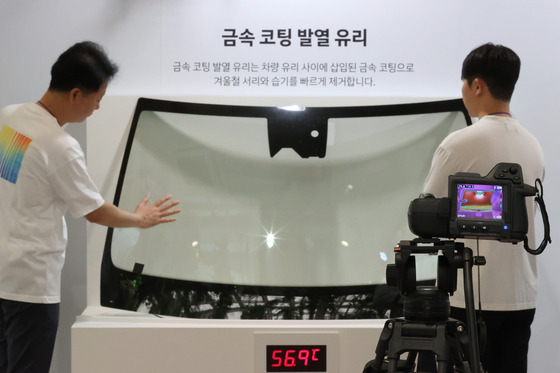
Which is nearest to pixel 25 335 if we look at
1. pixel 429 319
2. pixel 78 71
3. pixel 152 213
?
pixel 152 213

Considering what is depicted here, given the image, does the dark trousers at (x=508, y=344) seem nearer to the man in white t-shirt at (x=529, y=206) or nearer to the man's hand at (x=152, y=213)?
the man in white t-shirt at (x=529, y=206)

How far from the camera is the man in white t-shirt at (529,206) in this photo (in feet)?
5.86

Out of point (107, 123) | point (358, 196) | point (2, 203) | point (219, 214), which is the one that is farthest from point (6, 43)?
point (358, 196)

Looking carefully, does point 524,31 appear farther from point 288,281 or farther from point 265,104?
point 288,281

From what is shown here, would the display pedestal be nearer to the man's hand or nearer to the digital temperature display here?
the digital temperature display

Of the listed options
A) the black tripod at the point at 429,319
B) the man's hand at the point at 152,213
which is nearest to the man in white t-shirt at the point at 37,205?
the man's hand at the point at 152,213

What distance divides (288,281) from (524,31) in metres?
1.15

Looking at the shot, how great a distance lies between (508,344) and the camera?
182 cm

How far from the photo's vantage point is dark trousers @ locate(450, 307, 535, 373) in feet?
5.94

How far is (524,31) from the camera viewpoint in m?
2.46

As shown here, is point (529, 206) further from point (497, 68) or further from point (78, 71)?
point (78, 71)

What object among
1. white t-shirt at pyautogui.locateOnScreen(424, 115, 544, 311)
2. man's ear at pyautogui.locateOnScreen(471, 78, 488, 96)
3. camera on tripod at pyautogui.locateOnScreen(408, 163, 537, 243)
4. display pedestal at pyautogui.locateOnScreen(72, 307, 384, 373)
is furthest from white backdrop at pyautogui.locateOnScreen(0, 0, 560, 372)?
camera on tripod at pyautogui.locateOnScreen(408, 163, 537, 243)

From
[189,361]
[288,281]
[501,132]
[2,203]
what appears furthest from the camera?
[288,281]

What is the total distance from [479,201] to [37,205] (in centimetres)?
114
